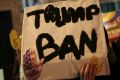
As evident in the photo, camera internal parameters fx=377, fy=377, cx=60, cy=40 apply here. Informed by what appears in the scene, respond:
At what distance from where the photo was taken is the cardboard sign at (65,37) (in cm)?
150

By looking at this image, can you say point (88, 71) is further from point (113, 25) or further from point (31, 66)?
point (113, 25)

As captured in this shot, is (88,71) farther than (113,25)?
No

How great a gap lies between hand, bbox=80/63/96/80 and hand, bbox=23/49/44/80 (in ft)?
0.54

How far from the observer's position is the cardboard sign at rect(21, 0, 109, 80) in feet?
4.91

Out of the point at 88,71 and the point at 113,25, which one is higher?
the point at 113,25

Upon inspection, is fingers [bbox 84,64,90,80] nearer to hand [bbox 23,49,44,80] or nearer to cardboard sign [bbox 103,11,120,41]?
hand [bbox 23,49,44,80]

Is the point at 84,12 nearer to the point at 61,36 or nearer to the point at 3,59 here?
the point at 61,36

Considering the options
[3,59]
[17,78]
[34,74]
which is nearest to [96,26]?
[34,74]

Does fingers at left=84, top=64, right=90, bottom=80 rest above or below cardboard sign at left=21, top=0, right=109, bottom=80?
below

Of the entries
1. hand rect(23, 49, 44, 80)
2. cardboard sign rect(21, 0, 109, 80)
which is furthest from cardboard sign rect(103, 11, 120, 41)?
hand rect(23, 49, 44, 80)

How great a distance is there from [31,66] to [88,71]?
23 cm

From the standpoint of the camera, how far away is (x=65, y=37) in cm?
151

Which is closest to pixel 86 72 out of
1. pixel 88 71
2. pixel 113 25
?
pixel 88 71

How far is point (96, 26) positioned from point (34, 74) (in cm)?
32
